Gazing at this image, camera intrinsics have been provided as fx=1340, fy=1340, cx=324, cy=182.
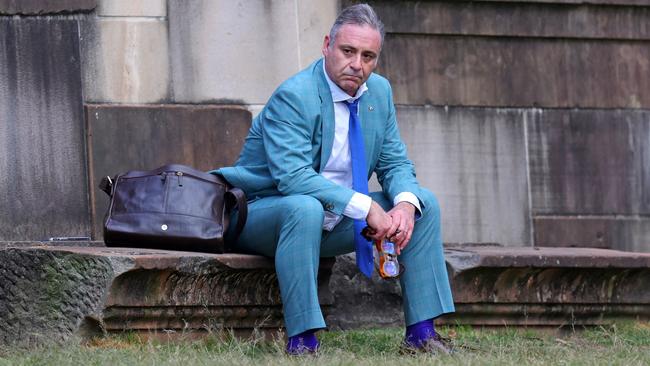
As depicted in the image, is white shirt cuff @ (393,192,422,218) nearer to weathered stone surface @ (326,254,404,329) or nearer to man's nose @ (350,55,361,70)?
man's nose @ (350,55,361,70)

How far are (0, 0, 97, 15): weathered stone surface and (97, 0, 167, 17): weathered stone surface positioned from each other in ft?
0.19

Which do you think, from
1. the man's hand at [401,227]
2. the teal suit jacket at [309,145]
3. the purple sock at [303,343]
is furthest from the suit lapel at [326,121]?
the purple sock at [303,343]

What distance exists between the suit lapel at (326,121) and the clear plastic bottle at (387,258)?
478 mm

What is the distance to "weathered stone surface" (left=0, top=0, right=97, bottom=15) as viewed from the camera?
6395 millimetres

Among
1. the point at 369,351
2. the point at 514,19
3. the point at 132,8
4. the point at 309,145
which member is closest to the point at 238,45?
the point at 132,8

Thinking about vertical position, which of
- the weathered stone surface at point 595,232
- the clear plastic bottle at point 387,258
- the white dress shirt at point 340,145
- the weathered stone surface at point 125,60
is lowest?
the weathered stone surface at point 595,232

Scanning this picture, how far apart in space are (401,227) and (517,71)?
2.51 metres

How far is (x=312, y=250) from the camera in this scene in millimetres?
4996

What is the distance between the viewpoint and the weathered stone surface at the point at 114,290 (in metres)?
5.07

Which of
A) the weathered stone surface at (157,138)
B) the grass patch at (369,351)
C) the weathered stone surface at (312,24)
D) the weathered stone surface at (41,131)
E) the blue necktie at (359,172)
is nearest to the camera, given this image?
the grass patch at (369,351)

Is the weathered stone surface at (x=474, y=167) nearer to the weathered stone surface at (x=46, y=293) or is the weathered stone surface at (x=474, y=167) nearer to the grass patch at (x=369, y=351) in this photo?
the grass patch at (x=369, y=351)

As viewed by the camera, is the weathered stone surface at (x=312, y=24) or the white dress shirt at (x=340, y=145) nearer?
the white dress shirt at (x=340, y=145)

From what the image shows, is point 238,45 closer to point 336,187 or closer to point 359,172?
point 359,172

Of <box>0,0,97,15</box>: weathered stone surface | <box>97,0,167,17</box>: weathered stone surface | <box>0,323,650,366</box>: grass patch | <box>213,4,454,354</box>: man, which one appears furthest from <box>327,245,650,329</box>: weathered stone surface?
<box>0,0,97,15</box>: weathered stone surface
